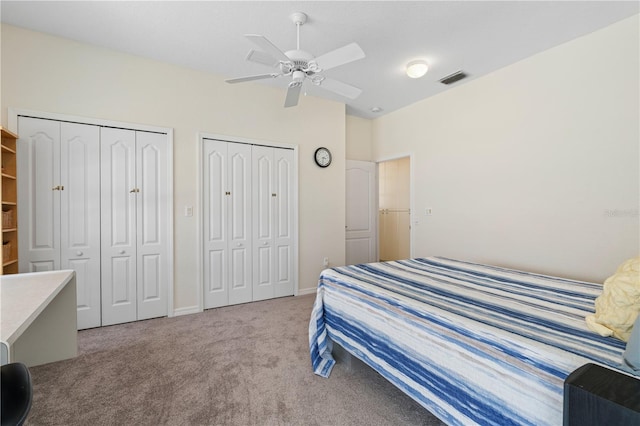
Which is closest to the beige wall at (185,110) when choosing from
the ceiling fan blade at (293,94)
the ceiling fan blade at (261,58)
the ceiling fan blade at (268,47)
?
the ceiling fan blade at (293,94)

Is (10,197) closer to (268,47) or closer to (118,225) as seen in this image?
(118,225)

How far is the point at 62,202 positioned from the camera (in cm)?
276

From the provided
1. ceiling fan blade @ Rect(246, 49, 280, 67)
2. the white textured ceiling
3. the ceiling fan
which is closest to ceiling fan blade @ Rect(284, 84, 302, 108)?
the ceiling fan

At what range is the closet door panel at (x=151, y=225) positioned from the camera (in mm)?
3082

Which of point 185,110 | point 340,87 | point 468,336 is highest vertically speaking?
point 185,110

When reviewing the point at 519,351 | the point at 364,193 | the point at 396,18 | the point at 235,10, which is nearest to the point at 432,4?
the point at 396,18

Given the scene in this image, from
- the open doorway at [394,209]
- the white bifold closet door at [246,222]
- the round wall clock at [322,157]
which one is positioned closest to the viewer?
the white bifold closet door at [246,222]

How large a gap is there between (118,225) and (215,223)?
3.14 feet

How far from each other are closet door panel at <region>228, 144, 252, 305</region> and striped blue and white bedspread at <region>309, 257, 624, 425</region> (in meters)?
1.73

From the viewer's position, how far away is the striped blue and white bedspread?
1034 millimetres

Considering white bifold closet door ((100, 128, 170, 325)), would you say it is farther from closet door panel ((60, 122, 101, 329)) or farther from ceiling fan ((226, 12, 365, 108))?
ceiling fan ((226, 12, 365, 108))

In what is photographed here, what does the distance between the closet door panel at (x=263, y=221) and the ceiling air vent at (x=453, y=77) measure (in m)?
2.30

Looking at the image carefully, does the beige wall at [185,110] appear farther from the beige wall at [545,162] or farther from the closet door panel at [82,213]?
the beige wall at [545,162]

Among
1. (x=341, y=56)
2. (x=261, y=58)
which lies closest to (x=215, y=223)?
(x=261, y=58)
